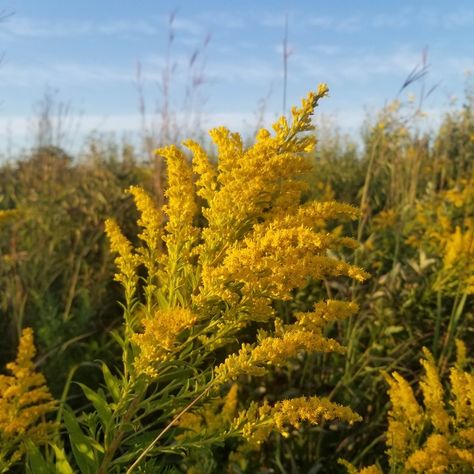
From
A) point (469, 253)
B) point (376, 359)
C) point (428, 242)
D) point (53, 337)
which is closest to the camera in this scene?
point (376, 359)

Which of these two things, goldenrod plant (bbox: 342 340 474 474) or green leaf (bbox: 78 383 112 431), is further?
goldenrod plant (bbox: 342 340 474 474)

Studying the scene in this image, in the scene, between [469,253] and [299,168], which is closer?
[299,168]

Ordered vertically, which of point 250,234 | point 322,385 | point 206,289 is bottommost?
point 322,385

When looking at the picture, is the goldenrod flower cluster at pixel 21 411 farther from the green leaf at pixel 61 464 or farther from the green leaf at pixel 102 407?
the green leaf at pixel 102 407

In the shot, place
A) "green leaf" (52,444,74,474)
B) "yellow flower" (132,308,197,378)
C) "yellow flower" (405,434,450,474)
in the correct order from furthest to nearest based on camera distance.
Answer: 1. "yellow flower" (405,434,450,474)
2. "green leaf" (52,444,74,474)
3. "yellow flower" (132,308,197,378)

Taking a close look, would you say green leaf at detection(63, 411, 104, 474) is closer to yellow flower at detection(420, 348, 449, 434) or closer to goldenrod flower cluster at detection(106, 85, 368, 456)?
goldenrod flower cluster at detection(106, 85, 368, 456)

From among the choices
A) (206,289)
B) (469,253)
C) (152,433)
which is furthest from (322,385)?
(206,289)

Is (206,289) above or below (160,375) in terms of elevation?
above

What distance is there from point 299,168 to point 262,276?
0.28 metres

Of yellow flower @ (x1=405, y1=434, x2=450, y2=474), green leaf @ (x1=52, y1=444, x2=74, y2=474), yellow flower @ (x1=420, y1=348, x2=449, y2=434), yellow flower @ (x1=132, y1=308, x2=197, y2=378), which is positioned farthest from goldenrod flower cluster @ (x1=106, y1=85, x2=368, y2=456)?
yellow flower @ (x1=420, y1=348, x2=449, y2=434)

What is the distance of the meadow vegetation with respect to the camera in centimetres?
140

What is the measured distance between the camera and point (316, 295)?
147 inches

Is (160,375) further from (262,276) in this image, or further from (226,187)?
(226,187)

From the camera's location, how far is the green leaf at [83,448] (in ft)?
4.71
